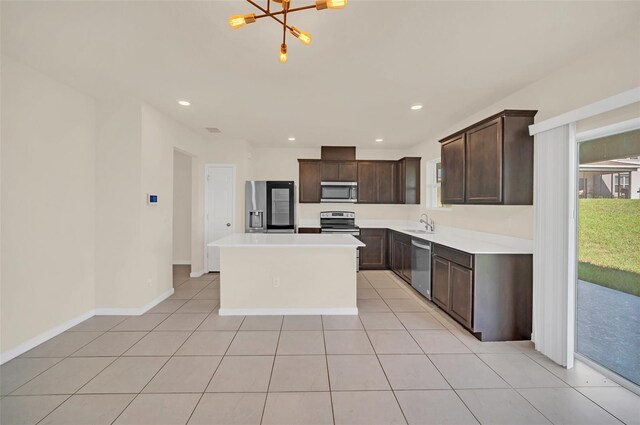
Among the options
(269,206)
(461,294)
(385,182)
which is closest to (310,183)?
(269,206)

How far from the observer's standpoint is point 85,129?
313cm

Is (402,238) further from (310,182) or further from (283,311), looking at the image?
(283,311)

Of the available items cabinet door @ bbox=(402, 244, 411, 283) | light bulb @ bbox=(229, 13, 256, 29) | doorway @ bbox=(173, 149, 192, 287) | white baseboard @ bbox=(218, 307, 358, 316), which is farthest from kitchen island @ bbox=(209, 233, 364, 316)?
doorway @ bbox=(173, 149, 192, 287)

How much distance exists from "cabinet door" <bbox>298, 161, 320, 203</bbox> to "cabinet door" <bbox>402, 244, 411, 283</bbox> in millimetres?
2079

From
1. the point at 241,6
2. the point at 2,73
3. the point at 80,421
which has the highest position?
the point at 241,6

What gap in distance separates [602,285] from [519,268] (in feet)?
1.92

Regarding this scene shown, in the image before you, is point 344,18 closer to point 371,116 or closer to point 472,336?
point 371,116

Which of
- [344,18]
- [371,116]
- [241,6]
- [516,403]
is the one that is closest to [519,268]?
[516,403]

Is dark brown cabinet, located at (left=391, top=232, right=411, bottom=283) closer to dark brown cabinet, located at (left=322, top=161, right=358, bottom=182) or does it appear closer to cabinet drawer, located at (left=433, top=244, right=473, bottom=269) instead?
cabinet drawer, located at (left=433, top=244, right=473, bottom=269)

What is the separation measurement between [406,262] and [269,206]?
2.76 m

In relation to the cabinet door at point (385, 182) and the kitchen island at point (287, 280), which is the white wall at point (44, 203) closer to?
the kitchen island at point (287, 280)

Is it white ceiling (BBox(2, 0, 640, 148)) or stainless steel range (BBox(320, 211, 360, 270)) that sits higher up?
white ceiling (BBox(2, 0, 640, 148))

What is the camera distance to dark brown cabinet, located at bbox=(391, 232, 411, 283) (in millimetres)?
4504

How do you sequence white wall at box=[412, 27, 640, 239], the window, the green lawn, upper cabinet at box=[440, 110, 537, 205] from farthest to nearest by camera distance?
the window, upper cabinet at box=[440, 110, 537, 205], the green lawn, white wall at box=[412, 27, 640, 239]
